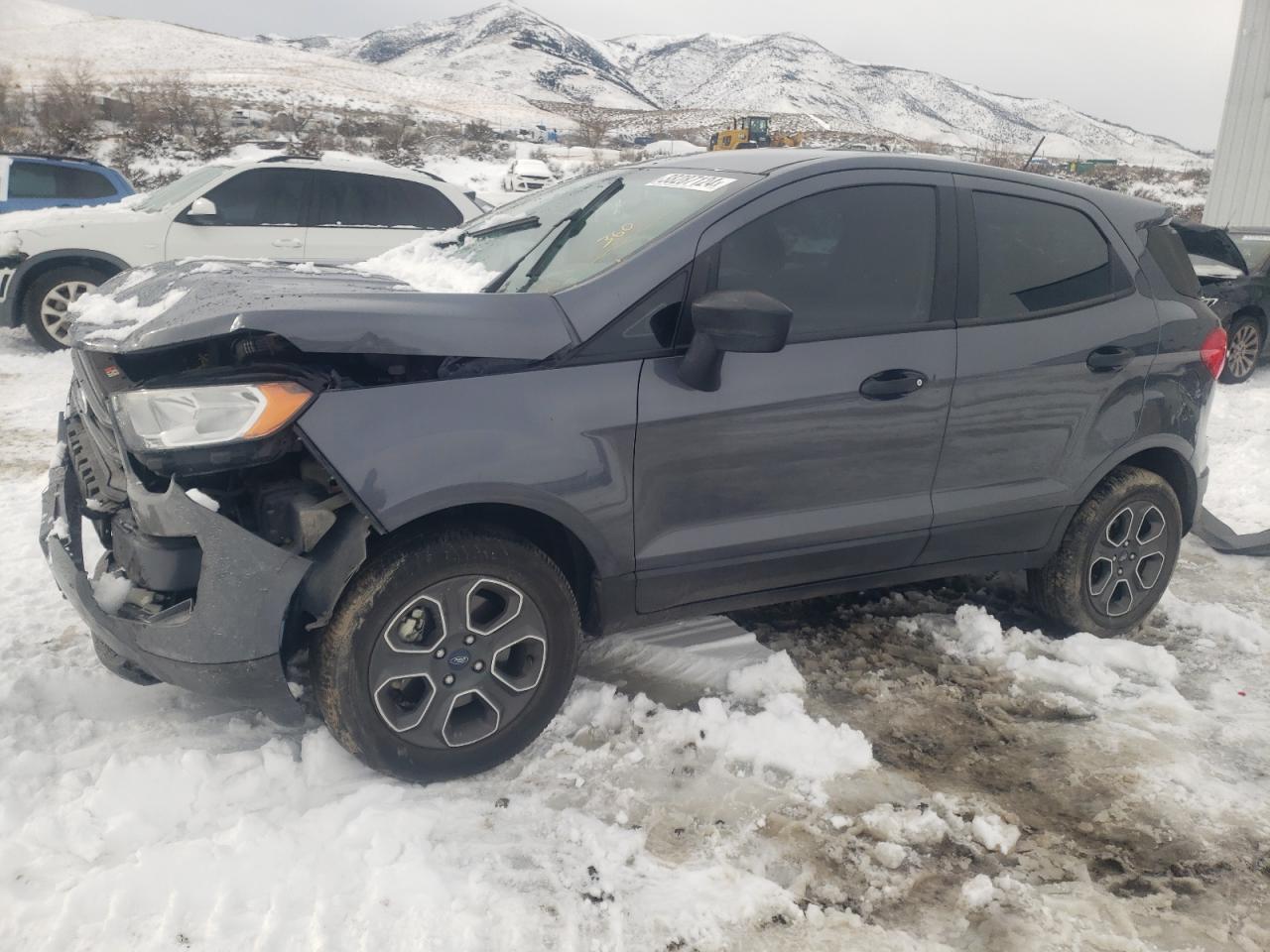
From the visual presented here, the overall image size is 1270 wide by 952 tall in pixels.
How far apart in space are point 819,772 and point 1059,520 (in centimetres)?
156

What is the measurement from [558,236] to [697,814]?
194 cm

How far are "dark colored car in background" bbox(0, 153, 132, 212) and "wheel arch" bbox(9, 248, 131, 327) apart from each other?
1.78 meters

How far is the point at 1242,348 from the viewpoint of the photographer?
939 cm

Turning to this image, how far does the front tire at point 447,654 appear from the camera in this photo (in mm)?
2514

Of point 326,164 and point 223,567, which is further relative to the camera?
point 326,164

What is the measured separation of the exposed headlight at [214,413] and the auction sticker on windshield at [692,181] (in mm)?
1487

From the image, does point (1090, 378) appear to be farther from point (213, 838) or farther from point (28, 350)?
point (28, 350)

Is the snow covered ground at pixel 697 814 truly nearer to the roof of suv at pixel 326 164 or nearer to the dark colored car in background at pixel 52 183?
the roof of suv at pixel 326 164

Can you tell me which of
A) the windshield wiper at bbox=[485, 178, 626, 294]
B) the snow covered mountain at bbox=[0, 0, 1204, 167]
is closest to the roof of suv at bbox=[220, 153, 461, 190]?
the windshield wiper at bbox=[485, 178, 626, 294]

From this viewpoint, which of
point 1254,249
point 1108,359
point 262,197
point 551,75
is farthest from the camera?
point 551,75

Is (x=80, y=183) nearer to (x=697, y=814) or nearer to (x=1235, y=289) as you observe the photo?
(x=697, y=814)

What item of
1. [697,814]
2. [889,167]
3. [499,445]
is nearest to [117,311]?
[499,445]

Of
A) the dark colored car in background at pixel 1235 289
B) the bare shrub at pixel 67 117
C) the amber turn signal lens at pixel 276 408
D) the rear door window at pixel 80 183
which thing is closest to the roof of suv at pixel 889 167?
the amber turn signal lens at pixel 276 408

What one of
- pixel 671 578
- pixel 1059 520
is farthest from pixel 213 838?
pixel 1059 520
